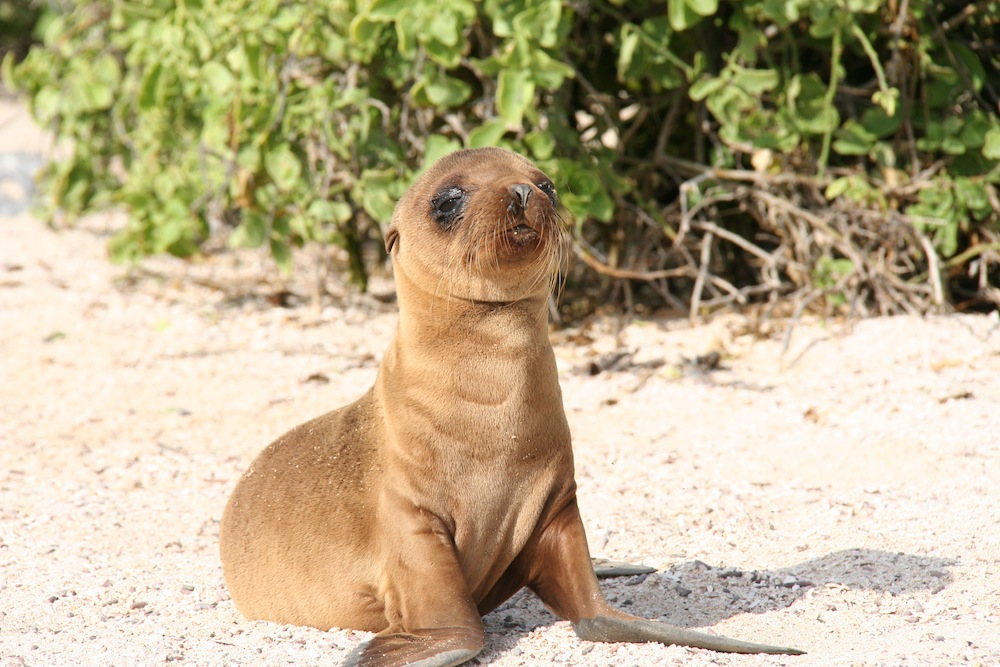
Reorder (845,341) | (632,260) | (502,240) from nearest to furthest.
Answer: (502,240), (845,341), (632,260)

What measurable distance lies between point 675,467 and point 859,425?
0.76 metres

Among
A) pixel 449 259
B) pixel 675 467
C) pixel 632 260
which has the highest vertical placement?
pixel 449 259

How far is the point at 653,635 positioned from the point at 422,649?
20.9 inches

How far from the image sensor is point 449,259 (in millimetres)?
3080

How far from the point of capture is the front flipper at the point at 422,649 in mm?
2846

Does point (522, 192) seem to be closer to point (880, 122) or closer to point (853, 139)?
point (853, 139)

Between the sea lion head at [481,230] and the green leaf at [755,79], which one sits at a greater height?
the green leaf at [755,79]

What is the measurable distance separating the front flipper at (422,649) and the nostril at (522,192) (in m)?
0.99

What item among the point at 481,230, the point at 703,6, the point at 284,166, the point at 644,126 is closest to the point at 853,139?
the point at 703,6

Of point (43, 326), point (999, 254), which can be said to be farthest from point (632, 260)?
A: point (43, 326)

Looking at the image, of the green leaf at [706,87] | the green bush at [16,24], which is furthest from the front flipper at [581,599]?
the green bush at [16,24]

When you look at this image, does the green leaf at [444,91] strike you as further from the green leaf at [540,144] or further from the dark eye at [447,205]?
the dark eye at [447,205]

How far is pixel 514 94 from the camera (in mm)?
5105

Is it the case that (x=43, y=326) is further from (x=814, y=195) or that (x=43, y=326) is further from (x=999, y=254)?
(x=999, y=254)
